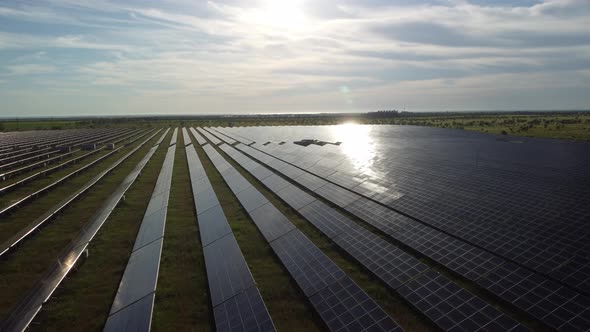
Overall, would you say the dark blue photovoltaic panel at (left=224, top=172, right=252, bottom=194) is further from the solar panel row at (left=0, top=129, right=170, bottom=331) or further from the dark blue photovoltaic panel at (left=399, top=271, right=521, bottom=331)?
the dark blue photovoltaic panel at (left=399, top=271, right=521, bottom=331)

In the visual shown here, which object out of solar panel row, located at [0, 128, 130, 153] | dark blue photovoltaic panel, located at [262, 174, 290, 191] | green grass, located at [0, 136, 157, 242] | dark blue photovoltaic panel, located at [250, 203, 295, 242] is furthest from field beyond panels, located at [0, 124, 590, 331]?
solar panel row, located at [0, 128, 130, 153]

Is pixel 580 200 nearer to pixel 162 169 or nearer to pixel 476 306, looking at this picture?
pixel 476 306

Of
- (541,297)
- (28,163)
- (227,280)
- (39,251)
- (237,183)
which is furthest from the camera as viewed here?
(28,163)

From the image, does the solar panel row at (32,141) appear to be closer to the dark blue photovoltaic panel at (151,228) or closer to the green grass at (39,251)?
the green grass at (39,251)

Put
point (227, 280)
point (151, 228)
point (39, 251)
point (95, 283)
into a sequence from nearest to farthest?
point (227, 280), point (95, 283), point (39, 251), point (151, 228)

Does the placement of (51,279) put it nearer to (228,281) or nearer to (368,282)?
(228,281)

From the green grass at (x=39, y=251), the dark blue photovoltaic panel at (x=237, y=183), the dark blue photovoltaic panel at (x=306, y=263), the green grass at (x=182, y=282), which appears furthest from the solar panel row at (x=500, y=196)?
the green grass at (x=39, y=251)

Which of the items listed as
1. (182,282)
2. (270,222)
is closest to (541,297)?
(270,222)
